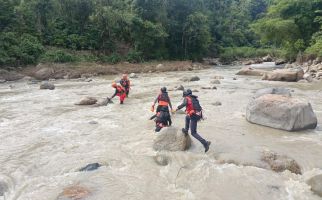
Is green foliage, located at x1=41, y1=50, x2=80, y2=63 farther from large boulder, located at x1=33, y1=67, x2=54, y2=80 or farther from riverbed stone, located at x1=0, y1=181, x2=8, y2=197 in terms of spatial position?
riverbed stone, located at x1=0, y1=181, x2=8, y2=197

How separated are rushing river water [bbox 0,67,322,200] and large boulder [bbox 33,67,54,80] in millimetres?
17659

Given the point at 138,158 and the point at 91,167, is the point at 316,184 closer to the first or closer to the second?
the point at 138,158

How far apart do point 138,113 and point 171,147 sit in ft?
18.8

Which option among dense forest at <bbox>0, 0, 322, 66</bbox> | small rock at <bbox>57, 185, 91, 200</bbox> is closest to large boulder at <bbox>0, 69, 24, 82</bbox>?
dense forest at <bbox>0, 0, 322, 66</bbox>

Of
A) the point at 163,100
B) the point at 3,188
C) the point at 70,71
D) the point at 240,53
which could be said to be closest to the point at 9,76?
the point at 70,71

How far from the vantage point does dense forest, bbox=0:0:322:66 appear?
37.1 m

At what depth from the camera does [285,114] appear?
36.7ft

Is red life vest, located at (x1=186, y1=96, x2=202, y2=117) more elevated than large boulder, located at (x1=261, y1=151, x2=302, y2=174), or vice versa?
red life vest, located at (x1=186, y1=96, x2=202, y2=117)

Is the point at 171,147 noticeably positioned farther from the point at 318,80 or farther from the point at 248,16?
the point at 248,16

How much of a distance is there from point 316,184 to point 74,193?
4947 millimetres

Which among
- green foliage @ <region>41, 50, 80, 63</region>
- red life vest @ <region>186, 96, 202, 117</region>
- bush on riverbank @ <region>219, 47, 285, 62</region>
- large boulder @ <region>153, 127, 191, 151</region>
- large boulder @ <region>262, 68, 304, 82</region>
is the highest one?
red life vest @ <region>186, 96, 202, 117</region>

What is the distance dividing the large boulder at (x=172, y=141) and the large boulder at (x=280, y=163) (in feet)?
6.91

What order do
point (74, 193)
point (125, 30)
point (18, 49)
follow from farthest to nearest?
point (125, 30), point (18, 49), point (74, 193)

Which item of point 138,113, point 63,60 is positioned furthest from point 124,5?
point 138,113
